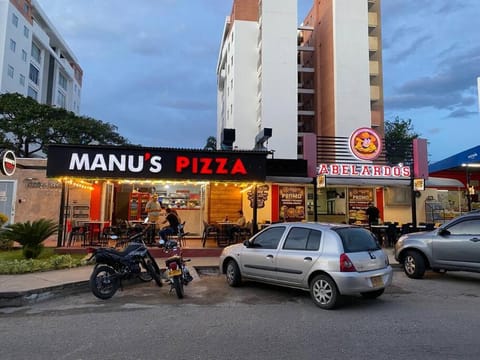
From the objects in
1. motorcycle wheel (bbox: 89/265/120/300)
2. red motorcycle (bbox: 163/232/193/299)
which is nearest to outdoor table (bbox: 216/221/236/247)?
red motorcycle (bbox: 163/232/193/299)

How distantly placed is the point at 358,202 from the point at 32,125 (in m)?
28.3

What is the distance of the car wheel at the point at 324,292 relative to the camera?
6.56m

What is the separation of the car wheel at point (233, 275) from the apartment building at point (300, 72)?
3078 centimetres

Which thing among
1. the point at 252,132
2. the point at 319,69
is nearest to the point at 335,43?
the point at 319,69

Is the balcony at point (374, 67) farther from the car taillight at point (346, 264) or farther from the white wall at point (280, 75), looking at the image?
the car taillight at point (346, 264)

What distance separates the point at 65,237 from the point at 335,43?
36.8m

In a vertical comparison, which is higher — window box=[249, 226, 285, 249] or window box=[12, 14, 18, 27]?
window box=[12, 14, 18, 27]

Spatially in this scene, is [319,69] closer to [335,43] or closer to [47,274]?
[335,43]

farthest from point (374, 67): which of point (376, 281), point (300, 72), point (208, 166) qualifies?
point (376, 281)

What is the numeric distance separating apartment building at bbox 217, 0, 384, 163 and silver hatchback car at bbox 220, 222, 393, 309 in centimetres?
3148

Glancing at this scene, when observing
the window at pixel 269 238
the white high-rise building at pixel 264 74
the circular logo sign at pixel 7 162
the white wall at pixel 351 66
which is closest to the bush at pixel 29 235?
the circular logo sign at pixel 7 162

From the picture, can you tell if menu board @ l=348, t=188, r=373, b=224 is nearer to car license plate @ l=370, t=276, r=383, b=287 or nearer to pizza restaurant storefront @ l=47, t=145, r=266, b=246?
pizza restaurant storefront @ l=47, t=145, r=266, b=246

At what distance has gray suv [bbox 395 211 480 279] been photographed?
8727 mm

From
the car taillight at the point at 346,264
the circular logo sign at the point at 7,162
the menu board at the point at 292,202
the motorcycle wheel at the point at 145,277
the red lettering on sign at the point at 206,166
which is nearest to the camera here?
the car taillight at the point at 346,264
